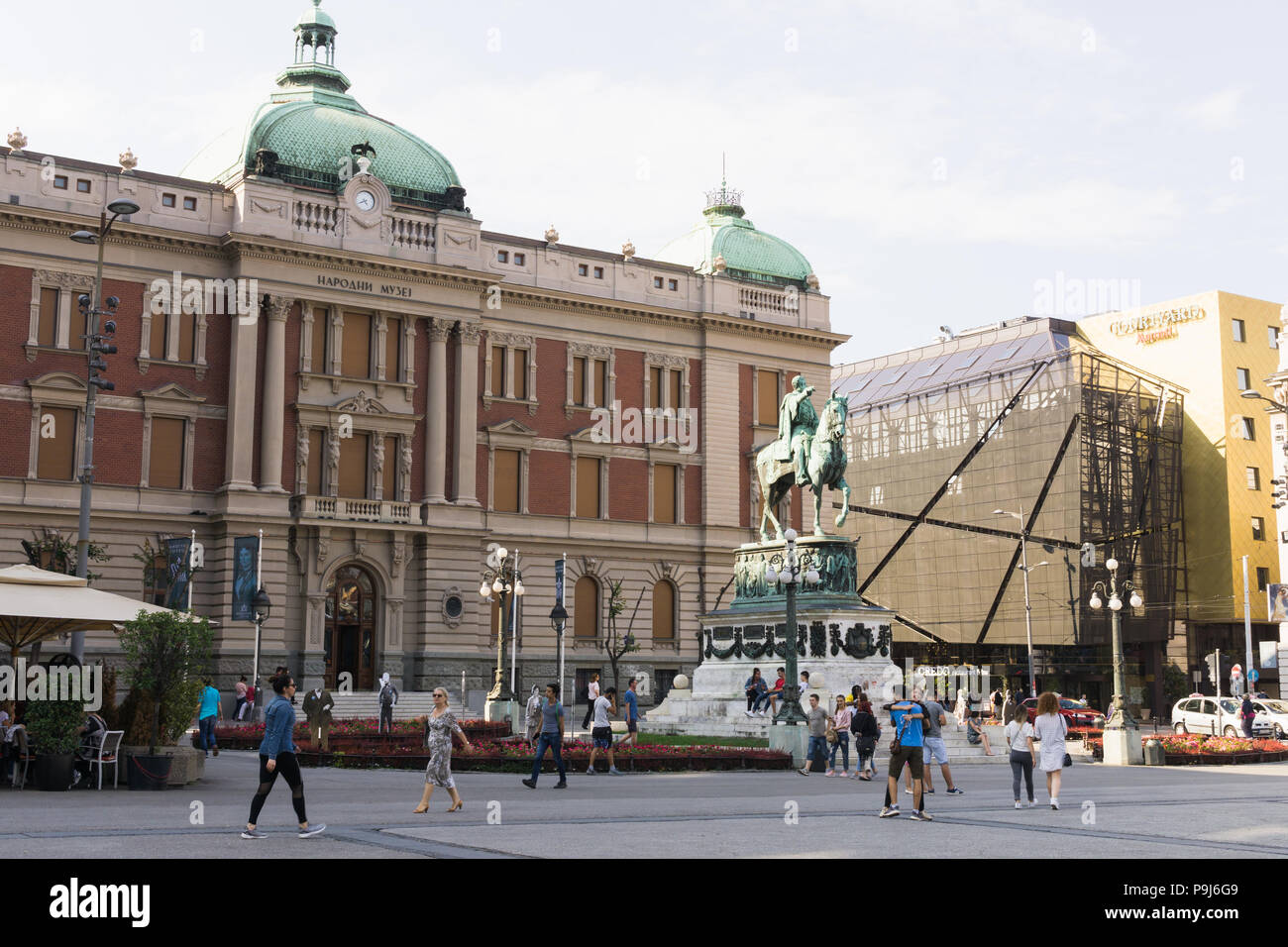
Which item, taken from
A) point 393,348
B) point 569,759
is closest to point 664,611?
point 393,348

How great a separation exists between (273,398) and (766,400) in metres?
24.4

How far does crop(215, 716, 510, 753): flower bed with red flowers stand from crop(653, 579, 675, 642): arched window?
24.3 metres

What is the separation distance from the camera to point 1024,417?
8262 centimetres

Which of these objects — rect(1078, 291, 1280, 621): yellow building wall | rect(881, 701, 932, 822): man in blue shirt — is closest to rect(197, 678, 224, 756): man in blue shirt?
rect(881, 701, 932, 822): man in blue shirt

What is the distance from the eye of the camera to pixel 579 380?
63875mm

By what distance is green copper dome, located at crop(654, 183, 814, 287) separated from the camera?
231 ft

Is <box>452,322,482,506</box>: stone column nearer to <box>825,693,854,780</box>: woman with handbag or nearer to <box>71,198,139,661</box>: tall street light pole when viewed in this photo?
<box>71,198,139,661</box>: tall street light pole

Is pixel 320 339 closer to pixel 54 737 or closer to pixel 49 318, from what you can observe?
pixel 49 318

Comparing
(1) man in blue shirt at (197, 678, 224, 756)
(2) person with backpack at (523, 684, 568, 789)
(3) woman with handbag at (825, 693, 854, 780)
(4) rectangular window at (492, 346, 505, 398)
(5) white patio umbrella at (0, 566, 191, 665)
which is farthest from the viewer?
(4) rectangular window at (492, 346, 505, 398)

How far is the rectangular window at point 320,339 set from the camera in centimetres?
5672

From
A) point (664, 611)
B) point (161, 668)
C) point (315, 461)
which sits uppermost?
point (315, 461)

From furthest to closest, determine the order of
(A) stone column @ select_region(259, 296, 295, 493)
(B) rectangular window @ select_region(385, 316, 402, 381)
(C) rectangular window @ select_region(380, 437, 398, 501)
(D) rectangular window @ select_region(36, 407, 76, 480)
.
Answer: (B) rectangular window @ select_region(385, 316, 402, 381) → (C) rectangular window @ select_region(380, 437, 398, 501) → (A) stone column @ select_region(259, 296, 295, 493) → (D) rectangular window @ select_region(36, 407, 76, 480)

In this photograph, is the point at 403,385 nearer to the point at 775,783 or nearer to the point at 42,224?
the point at 42,224
